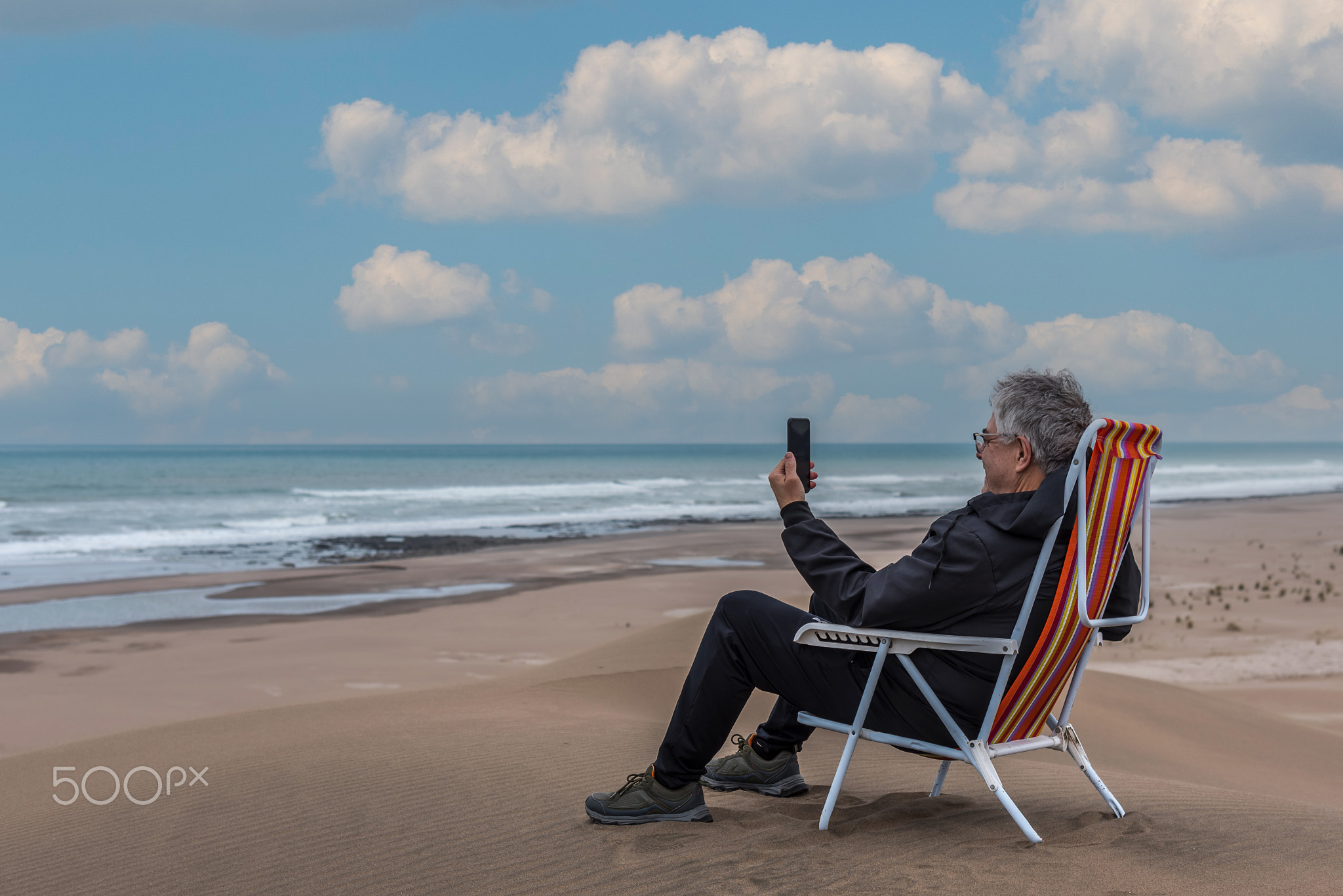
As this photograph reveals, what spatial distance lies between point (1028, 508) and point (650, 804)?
5.22 ft

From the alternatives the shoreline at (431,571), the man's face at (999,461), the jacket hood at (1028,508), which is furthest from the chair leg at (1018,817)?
the shoreline at (431,571)

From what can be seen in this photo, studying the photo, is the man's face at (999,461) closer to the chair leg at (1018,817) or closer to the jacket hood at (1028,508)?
the jacket hood at (1028,508)

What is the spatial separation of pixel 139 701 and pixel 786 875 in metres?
6.14

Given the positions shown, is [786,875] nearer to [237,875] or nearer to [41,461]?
[237,875]

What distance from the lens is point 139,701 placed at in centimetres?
706

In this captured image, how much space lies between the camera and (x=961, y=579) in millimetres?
2762

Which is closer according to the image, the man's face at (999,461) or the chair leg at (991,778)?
the chair leg at (991,778)

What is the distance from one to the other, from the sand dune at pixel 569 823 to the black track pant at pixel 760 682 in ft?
1.05

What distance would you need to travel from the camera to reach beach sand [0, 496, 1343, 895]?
2.88 metres

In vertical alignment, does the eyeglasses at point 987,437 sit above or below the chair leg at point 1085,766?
above

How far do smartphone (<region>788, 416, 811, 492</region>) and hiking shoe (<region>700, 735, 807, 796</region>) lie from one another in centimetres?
113

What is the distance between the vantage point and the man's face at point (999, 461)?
117 inches

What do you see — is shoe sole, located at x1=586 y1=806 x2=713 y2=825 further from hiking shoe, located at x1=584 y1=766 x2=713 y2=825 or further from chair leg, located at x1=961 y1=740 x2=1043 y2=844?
chair leg, located at x1=961 y1=740 x2=1043 y2=844

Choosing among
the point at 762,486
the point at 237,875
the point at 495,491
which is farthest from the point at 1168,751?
the point at 762,486
